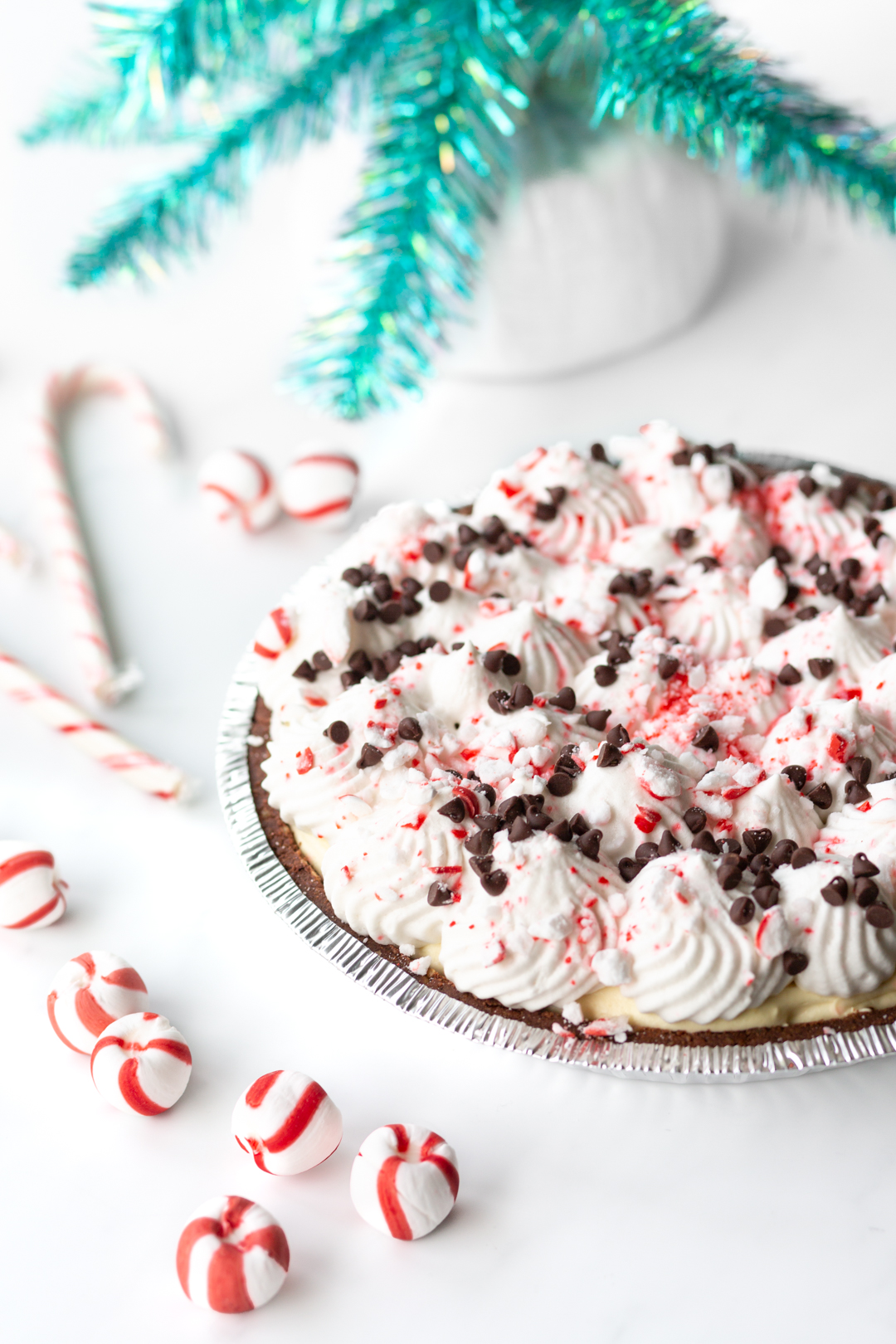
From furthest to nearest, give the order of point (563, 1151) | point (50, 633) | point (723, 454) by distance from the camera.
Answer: point (50, 633) → point (723, 454) → point (563, 1151)

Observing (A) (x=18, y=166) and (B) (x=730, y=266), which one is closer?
(B) (x=730, y=266)

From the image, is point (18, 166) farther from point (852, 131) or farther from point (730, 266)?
point (852, 131)

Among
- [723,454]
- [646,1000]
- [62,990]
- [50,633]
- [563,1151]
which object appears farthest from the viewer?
[50,633]

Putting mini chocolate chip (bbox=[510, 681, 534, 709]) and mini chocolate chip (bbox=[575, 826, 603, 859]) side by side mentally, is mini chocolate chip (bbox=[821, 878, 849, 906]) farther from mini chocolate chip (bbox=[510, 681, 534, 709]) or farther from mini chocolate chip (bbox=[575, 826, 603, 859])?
mini chocolate chip (bbox=[510, 681, 534, 709])

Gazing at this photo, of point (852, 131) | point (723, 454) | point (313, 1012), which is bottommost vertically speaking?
point (313, 1012)

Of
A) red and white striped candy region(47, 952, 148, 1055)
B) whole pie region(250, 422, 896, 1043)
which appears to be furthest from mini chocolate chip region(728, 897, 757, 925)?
red and white striped candy region(47, 952, 148, 1055)

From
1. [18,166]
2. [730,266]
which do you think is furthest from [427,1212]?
[18,166]

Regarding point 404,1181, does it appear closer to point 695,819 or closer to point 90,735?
point 695,819

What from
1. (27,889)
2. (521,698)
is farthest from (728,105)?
(27,889)
